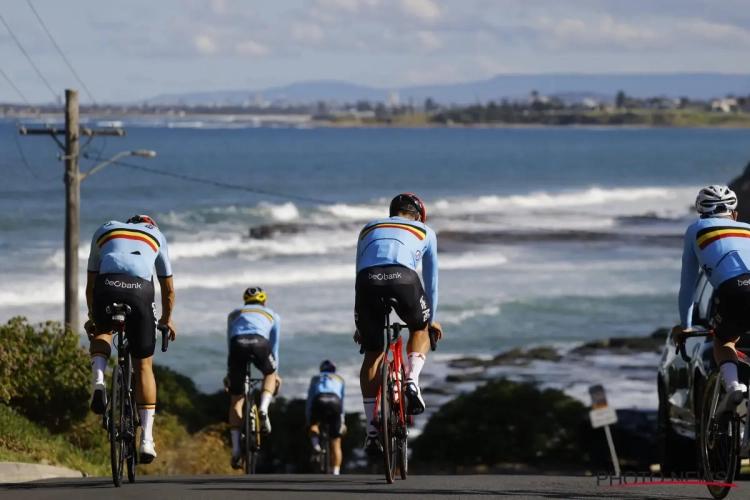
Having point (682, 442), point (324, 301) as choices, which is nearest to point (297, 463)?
point (682, 442)

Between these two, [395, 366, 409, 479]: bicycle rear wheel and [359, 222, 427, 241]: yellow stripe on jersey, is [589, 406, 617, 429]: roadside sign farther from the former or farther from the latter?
[359, 222, 427, 241]: yellow stripe on jersey

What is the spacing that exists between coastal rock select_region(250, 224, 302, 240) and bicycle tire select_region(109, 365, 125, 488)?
52.6 metres

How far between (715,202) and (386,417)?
2.50 meters

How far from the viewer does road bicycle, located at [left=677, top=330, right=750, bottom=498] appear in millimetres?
8172

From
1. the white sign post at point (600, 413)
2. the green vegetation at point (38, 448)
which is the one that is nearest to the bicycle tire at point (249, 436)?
the green vegetation at point (38, 448)

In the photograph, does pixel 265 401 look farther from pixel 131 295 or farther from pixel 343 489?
pixel 131 295

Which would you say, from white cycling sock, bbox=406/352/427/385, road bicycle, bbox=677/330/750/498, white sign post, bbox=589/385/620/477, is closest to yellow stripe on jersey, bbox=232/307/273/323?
white cycling sock, bbox=406/352/427/385

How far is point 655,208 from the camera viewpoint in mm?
86312

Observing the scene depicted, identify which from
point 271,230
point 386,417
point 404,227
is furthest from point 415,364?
point 271,230

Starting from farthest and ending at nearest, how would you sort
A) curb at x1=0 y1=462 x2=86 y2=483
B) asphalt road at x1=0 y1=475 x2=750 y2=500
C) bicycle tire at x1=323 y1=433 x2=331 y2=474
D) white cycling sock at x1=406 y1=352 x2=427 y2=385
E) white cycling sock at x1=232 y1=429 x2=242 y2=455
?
bicycle tire at x1=323 y1=433 x2=331 y2=474, white cycling sock at x1=232 y1=429 x2=242 y2=455, curb at x1=0 y1=462 x2=86 y2=483, white cycling sock at x1=406 y1=352 x2=427 y2=385, asphalt road at x1=0 y1=475 x2=750 y2=500

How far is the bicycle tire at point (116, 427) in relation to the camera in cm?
913

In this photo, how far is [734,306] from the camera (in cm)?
816

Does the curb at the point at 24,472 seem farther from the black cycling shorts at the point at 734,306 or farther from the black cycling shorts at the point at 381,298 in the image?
the black cycling shorts at the point at 734,306

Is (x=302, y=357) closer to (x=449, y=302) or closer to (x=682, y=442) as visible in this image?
(x=449, y=302)
